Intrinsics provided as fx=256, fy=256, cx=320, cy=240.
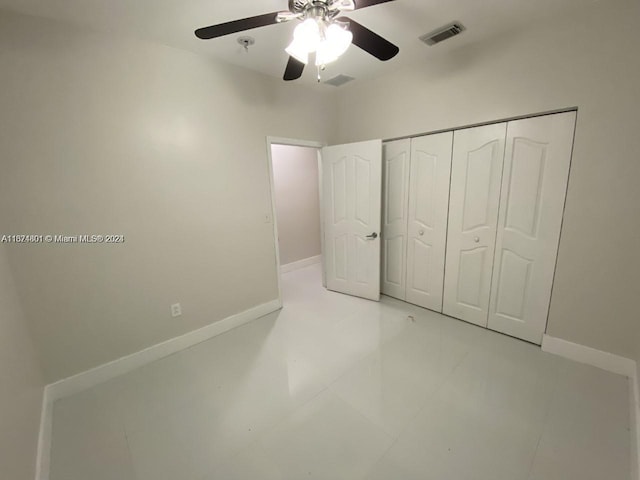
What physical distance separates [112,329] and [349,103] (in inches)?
126

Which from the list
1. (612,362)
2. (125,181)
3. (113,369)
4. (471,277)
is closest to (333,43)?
(125,181)

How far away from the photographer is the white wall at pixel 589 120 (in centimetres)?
161

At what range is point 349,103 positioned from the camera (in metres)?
3.05

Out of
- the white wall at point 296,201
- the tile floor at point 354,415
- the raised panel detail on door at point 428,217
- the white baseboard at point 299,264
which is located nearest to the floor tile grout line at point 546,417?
the tile floor at point 354,415

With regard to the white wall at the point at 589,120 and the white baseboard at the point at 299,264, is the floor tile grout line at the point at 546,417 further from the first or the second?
the white baseboard at the point at 299,264

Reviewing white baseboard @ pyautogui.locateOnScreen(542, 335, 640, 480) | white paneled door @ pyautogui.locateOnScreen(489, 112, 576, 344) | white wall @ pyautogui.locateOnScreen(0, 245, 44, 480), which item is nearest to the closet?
white paneled door @ pyautogui.locateOnScreen(489, 112, 576, 344)

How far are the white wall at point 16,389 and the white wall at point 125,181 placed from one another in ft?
0.51

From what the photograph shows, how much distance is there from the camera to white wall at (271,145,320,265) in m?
4.21

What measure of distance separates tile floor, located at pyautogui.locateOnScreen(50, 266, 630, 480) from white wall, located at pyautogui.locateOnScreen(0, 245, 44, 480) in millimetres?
219

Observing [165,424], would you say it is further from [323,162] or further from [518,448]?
[323,162]

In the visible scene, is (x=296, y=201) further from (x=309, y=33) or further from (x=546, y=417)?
(x=546, y=417)

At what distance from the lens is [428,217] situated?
266cm

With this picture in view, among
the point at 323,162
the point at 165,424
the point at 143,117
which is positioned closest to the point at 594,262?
the point at 323,162

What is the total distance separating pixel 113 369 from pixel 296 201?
10.5ft
